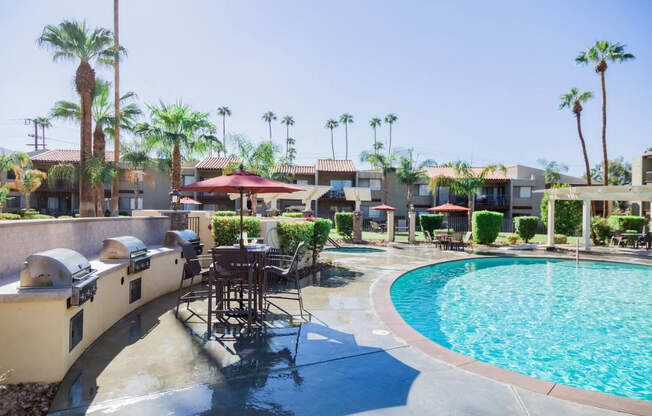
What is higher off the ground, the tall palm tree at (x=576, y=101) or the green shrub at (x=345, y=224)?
the tall palm tree at (x=576, y=101)

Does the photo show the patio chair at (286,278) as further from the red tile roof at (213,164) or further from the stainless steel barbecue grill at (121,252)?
the red tile roof at (213,164)

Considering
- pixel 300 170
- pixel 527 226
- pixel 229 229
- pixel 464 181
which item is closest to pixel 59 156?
pixel 300 170

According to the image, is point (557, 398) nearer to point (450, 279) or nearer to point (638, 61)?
point (450, 279)

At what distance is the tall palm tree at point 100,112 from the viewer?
17.4 metres

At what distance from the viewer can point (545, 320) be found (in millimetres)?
6914

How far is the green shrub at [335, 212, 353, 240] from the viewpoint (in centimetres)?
2105

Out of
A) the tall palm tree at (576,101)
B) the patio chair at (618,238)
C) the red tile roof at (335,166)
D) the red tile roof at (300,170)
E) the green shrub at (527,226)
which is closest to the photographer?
the patio chair at (618,238)

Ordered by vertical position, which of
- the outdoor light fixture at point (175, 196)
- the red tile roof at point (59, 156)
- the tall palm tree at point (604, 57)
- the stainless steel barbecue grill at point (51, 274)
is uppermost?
the tall palm tree at point (604, 57)

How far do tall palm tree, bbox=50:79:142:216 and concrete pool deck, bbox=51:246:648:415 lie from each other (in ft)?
51.0

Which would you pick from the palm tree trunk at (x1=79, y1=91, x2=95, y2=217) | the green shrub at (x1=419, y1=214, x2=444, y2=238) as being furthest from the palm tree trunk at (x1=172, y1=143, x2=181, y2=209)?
the green shrub at (x1=419, y1=214, x2=444, y2=238)

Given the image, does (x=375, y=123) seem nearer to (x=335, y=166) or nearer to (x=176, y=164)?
(x=335, y=166)

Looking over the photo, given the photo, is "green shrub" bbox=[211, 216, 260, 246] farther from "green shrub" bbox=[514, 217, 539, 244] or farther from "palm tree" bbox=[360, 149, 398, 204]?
"palm tree" bbox=[360, 149, 398, 204]

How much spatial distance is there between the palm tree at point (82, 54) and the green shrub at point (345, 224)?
12.4 meters

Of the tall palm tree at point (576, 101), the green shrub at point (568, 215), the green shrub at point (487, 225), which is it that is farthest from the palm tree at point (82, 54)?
the tall palm tree at point (576, 101)
